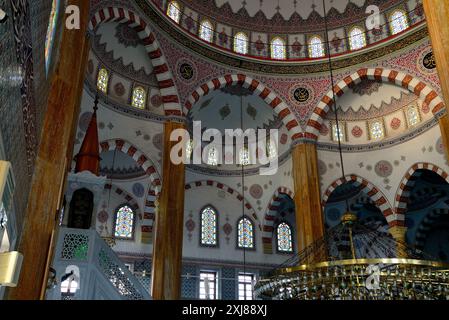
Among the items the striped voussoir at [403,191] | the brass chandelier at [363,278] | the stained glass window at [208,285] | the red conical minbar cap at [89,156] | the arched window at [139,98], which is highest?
the arched window at [139,98]

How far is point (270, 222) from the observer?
539 inches

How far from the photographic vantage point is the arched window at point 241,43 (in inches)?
488

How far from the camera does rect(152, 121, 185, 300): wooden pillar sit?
884 cm

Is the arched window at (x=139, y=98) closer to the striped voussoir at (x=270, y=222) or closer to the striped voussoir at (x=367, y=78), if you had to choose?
the striped voussoir at (x=367, y=78)

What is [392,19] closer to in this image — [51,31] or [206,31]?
[206,31]

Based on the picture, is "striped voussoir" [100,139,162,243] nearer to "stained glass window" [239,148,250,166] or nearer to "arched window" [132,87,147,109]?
"arched window" [132,87,147,109]

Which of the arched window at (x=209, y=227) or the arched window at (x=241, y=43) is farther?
the arched window at (x=209, y=227)

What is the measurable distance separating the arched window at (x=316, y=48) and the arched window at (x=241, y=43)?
1.83 meters

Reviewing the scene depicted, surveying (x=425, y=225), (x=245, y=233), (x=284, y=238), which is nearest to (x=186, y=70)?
(x=245, y=233)

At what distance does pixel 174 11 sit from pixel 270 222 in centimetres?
669

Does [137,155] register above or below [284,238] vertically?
above

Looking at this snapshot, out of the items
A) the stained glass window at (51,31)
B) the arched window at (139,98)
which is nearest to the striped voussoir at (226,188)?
the arched window at (139,98)

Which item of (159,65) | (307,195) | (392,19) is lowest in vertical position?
(307,195)
